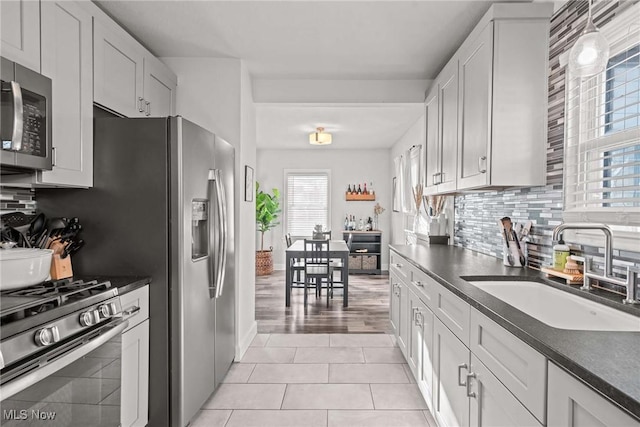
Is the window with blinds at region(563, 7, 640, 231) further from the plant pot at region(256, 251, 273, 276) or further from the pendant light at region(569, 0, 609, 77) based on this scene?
the plant pot at region(256, 251, 273, 276)

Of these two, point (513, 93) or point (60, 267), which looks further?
point (513, 93)

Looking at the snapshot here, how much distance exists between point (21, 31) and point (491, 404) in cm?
247

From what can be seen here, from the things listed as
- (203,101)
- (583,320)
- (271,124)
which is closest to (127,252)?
(203,101)

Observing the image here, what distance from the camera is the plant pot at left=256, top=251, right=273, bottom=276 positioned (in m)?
6.80

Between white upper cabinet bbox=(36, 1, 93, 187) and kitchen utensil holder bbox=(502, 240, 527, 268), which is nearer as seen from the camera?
white upper cabinet bbox=(36, 1, 93, 187)

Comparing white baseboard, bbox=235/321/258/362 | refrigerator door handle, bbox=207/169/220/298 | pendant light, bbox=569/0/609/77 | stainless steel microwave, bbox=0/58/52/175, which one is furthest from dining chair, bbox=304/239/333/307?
pendant light, bbox=569/0/609/77

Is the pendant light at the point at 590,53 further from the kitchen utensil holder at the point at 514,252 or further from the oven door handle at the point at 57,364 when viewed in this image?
the oven door handle at the point at 57,364

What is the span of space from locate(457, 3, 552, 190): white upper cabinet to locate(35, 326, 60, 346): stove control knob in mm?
2195

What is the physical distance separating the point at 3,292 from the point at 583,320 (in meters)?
2.38

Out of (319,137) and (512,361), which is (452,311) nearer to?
(512,361)

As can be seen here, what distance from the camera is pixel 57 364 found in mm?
1309

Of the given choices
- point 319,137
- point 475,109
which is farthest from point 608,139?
point 319,137

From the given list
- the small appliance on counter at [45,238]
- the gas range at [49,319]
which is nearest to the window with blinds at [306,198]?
the small appliance on counter at [45,238]

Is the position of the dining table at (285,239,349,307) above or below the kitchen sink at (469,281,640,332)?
below
